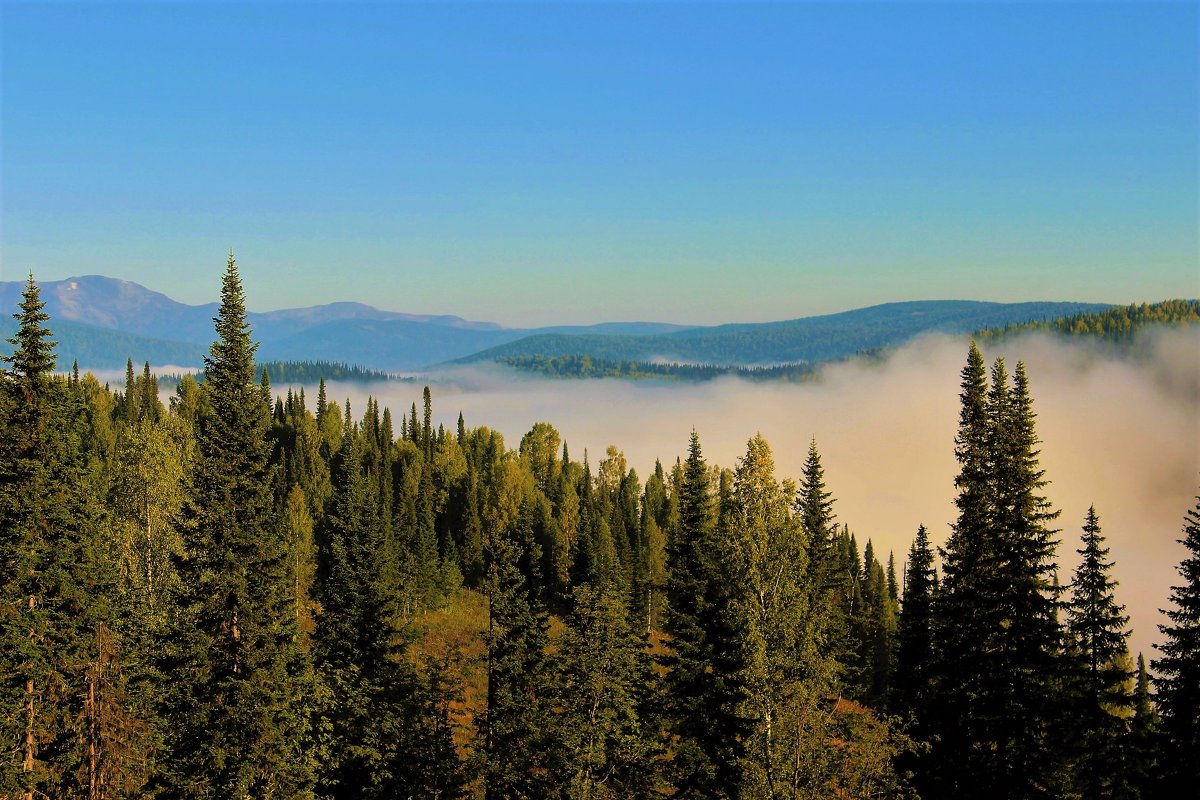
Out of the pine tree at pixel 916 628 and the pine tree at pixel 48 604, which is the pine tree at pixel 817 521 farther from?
the pine tree at pixel 48 604

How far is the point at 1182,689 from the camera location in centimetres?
3441

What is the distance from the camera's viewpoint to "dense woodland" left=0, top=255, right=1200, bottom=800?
31312 mm

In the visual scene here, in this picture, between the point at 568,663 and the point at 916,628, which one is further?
the point at 916,628

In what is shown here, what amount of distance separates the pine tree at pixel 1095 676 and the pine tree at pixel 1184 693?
1441 millimetres

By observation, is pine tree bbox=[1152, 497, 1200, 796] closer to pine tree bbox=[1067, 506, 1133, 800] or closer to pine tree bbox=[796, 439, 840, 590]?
pine tree bbox=[1067, 506, 1133, 800]

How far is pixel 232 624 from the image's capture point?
31562 millimetres

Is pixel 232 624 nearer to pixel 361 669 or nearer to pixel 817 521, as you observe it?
pixel 361 669

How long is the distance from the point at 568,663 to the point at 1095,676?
67.3ft

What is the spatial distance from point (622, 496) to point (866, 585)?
136ft

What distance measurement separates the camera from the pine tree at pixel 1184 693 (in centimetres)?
3362

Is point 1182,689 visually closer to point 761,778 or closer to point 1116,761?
point 1116,761

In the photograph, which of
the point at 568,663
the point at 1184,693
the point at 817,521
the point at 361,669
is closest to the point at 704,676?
the point at 568,663

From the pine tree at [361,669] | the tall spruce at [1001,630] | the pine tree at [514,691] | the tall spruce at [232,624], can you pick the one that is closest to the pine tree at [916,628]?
the tall spruce at [1001,630]

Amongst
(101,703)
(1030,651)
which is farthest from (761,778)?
(101,703)
